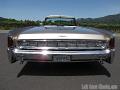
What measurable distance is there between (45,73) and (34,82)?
95 centimetres

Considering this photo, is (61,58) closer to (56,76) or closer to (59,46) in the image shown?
(59,46)

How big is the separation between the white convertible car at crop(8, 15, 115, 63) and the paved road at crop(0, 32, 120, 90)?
400 mm

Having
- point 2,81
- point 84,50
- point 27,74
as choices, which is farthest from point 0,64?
point 84,50

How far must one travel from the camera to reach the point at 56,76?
21.8 ft

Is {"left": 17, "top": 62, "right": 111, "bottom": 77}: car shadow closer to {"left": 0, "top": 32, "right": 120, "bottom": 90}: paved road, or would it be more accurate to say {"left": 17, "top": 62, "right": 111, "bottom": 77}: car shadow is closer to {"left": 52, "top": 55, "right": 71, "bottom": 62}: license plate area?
{"left": 0, "top": 32, "right": 120, "bottom": 90}: paved road

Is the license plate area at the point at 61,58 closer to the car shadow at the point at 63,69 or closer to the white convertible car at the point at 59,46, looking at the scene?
the white convertible car at the point at 59,46

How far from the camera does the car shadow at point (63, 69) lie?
6953 mm

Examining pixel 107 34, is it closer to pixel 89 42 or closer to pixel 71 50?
pixel 89 42

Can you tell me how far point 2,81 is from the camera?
243 inches

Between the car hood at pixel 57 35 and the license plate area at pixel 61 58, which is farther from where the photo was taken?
the car hood at pixel 57 35

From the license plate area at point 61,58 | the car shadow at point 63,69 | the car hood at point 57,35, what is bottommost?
the car shadow at point 63,69

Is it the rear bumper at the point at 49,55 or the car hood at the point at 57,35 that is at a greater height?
the car hood at the point at 57,35

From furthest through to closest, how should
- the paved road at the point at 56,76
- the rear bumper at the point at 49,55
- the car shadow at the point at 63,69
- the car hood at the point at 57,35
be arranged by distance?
the car shadow at the point at 63,69 < the car hood at the point at 57,35 < the rear bumper at the point at 49,55 < the paved road at the point at 56,76

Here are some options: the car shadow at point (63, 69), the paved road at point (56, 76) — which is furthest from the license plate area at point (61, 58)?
the car shadow at point (63, 69)
